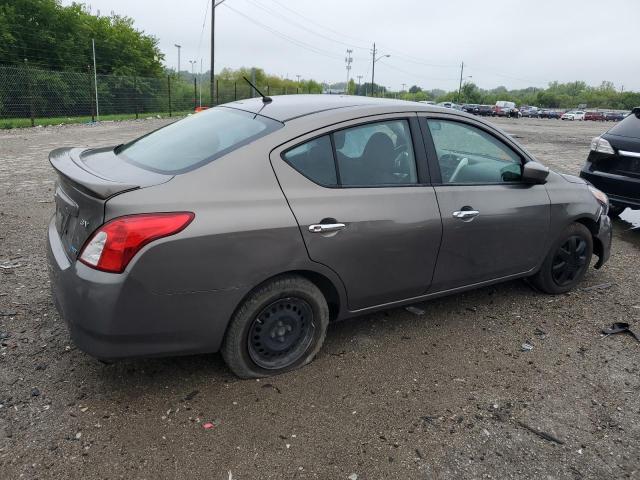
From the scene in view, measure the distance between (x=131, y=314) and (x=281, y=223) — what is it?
0.87 m

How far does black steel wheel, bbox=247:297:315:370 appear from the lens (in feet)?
9.55

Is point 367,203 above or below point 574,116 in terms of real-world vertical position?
below

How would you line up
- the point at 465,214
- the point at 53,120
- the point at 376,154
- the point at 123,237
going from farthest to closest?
1. the point at 53,120
2. the point at 465,214
3. the point at 376,154
4. the point at 123,237

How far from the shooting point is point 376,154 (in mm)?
3285

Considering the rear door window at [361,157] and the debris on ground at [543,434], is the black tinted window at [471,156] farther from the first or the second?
the debris on ground at [543,434]

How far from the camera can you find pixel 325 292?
314cm

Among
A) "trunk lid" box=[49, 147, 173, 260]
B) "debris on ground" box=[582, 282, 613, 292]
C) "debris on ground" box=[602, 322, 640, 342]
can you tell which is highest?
"trunk lid" box=[49, 147, 173, 260]

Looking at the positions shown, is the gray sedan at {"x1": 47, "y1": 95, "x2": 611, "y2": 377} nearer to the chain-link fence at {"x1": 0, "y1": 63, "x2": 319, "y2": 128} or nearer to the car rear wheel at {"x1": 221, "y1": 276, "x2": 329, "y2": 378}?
the car rear wheel at {"x1": 221, "y1": 276, "x2": 329, "y2": 378}

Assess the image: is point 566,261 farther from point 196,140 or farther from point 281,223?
point 196,140

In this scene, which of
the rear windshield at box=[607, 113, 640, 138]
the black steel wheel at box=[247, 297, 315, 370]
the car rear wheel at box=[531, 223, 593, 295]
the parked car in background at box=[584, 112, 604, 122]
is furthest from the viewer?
the parked car in background at box=[584, 112, 604, 122]

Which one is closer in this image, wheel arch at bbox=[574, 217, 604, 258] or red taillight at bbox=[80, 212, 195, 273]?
red taillight at bbox=[80, 212, 195, 273]

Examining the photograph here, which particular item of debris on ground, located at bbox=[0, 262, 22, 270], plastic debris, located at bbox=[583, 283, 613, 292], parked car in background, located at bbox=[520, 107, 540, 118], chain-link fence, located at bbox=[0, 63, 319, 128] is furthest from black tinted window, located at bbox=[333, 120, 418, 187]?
parked car in background, located at bbox=[520, 107, 540, 118]

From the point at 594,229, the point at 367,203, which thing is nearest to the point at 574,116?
the point at 594,229

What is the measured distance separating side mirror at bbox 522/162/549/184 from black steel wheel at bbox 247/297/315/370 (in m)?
1.97
